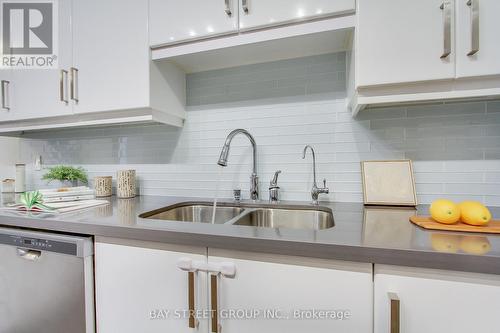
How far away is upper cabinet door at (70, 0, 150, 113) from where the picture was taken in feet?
3.70

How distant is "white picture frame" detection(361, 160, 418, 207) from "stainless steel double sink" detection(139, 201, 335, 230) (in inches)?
8.7

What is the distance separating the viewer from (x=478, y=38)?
0.74 m

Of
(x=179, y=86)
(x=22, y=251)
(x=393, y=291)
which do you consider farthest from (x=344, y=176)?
(x=22, y=251)

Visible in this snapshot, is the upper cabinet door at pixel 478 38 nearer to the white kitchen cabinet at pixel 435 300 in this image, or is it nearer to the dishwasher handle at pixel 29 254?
the white kitchen cabinet at pixel 435 300

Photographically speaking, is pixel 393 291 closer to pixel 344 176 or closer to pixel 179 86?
pixel 344 176

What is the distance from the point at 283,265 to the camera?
64 centimetres

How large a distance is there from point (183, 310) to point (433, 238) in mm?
729

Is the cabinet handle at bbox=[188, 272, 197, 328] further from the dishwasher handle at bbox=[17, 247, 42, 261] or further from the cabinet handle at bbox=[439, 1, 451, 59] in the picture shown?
the cabinet handle at bbox=[439, 1, 451, 59]

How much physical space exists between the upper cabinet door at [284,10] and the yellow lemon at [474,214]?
2.46ft

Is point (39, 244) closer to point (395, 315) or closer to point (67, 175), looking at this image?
point (67, 175)

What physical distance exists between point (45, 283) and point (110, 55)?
1011mm

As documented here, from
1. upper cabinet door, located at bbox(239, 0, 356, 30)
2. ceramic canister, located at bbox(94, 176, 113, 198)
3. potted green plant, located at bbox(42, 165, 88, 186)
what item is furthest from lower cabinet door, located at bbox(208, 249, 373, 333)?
potted green plant, located at bbox(42, 165, 88, 186)

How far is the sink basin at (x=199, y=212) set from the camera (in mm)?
1194

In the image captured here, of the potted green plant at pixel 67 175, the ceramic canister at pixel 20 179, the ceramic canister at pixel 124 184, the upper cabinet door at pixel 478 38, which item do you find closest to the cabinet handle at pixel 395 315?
the upper cabinet door at pixel 478 38
